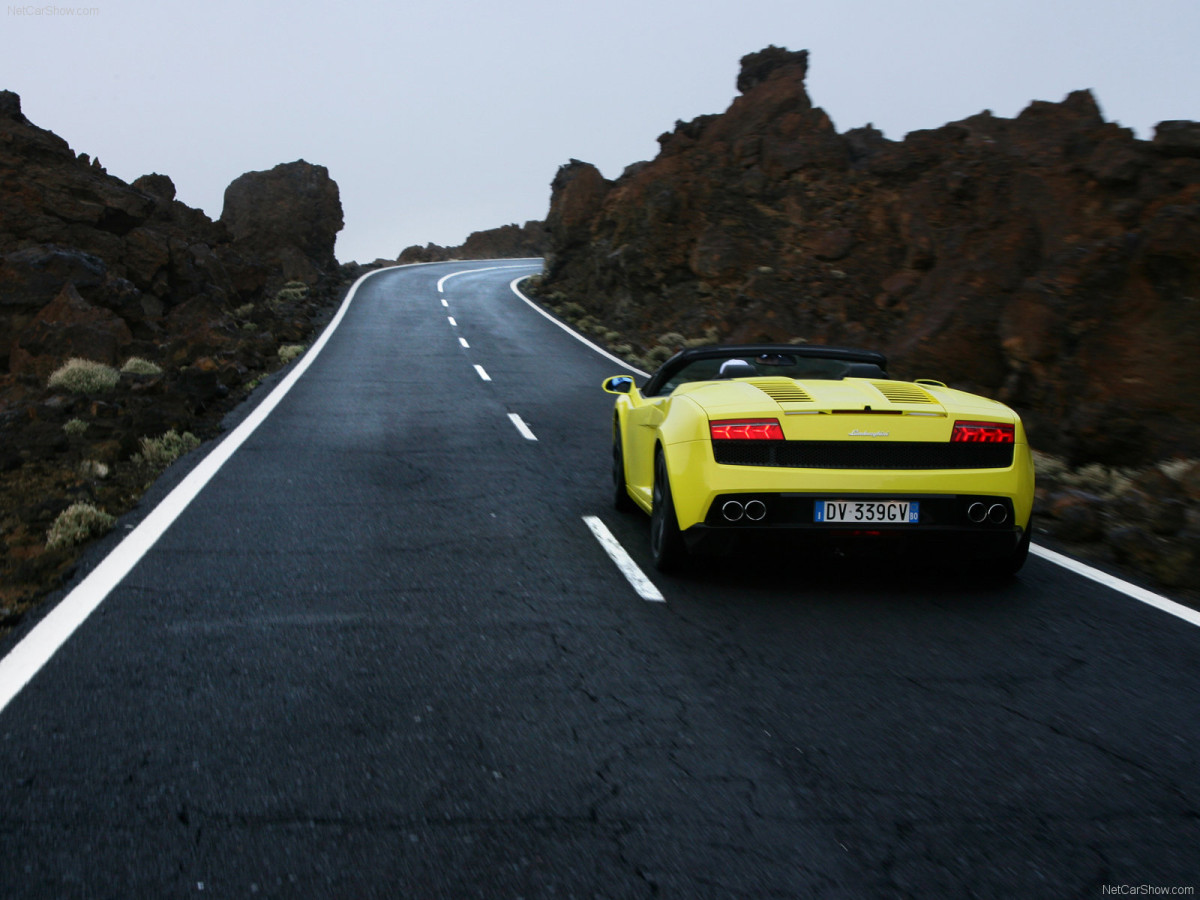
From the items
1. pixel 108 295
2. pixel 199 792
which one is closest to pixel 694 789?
pixel 199 792

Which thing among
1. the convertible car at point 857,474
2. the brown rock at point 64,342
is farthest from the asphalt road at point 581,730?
the brown rock at point 64,342

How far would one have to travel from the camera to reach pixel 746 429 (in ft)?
18.5

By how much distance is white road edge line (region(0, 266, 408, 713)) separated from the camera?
4.48 m

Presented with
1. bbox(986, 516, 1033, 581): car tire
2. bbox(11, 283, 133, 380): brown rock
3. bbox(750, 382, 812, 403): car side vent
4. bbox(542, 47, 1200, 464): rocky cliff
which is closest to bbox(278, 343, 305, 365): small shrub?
bbox(11, 283, 133, 380): brown rock

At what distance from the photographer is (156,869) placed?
2871mm

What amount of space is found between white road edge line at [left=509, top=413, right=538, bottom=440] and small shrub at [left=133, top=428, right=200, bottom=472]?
3.45 metres

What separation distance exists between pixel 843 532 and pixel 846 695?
1.39 m

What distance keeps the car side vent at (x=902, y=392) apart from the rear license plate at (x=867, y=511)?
1.95ft

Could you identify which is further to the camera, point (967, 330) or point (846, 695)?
point (967, 330)

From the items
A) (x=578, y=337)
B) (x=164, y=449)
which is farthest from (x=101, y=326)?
(x=578, y=337)

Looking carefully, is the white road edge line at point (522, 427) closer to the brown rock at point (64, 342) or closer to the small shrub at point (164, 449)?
the small shrub at point (164, 449)

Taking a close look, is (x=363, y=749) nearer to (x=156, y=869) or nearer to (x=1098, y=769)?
(x=156, y=869)

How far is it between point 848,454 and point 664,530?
1118 mm

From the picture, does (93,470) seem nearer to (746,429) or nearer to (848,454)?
(746,429)
